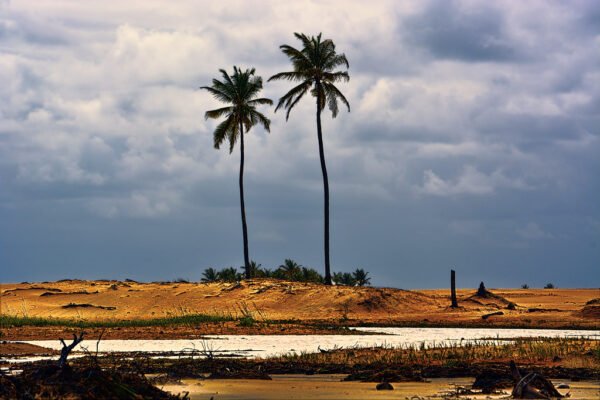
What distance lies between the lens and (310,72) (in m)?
60.6

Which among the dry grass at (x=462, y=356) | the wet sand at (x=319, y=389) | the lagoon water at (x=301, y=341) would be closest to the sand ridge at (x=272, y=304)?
the lagoon water at (x=301, y=341)

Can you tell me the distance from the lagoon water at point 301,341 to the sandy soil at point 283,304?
5.47m

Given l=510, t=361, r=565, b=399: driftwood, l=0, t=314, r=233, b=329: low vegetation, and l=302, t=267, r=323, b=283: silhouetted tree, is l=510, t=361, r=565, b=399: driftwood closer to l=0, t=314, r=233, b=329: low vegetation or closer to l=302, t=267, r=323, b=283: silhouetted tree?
l=0, t=314, r=233, b=329: low vegetation

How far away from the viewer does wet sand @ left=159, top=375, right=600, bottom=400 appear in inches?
700

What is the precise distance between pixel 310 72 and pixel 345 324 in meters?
19.5

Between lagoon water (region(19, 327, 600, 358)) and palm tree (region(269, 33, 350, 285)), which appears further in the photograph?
palm tree (region(269, 33, 350, 285))

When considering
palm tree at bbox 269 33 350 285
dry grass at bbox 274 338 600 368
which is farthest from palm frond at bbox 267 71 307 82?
dry grass at bbox 274 338 600 368

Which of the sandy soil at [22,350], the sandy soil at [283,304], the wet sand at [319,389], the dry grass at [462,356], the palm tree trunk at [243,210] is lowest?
the wet sand at [319,389]

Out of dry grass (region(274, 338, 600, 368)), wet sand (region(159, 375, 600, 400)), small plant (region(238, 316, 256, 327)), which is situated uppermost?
small plant (region(238, 316, 256, 327))

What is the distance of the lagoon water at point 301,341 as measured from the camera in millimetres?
30302

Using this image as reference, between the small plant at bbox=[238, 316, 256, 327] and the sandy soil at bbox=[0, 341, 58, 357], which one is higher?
the small plant at bbox=[238, 316, 256, 327]

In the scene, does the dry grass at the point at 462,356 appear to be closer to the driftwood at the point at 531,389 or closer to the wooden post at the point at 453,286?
the driftwood at the point at 531,389

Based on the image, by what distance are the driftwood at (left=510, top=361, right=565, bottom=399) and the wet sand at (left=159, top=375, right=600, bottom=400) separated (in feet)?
1.62

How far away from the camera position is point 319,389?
19078 mm
